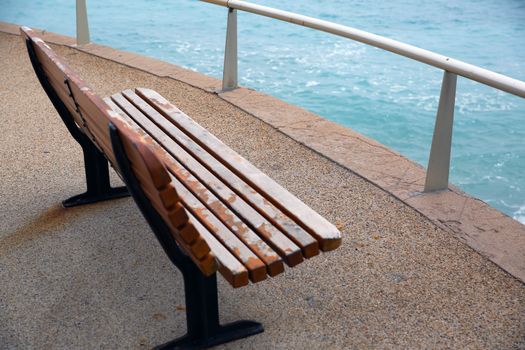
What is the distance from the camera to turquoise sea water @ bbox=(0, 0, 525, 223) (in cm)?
948

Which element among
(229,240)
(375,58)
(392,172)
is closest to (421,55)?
(392,172)

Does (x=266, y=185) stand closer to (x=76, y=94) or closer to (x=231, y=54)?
(x=76, y=94)

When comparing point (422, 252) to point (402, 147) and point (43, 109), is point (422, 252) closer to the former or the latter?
point (43, 109)

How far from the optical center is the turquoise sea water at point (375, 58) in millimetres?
9484

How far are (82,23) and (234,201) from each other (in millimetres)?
4431

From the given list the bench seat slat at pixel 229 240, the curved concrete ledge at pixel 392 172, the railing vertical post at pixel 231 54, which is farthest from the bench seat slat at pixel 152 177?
the railing vertical post at pixel 231 54

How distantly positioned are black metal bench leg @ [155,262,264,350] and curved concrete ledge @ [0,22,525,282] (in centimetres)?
126

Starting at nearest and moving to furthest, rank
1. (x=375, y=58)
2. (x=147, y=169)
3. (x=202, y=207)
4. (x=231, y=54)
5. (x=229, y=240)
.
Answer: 1. (x=147, y=169)
2. (x=229, y=240)
3. (x=202, y=207)
4. (x=231, y=54)
5. (x=375, y=58)

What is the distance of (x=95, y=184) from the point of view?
3.46 meters

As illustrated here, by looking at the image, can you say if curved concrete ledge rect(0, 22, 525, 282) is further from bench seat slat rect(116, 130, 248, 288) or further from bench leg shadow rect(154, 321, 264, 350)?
bench seat slat rect(116, 130, 248, 288)

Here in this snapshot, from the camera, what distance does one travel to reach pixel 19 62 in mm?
5984

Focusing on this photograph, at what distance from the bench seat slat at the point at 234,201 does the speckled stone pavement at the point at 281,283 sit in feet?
1.64

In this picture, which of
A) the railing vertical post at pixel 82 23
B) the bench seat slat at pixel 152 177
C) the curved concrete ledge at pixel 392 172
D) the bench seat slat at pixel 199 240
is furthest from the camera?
the railing vertical post at pixel 82 23

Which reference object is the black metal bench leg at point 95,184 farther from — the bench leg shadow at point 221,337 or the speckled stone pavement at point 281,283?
the bench leg shadow at point 221,337
